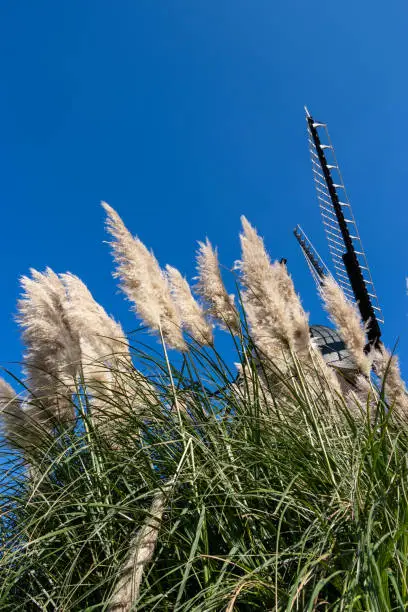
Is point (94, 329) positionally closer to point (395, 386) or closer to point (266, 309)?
point (266, 309)

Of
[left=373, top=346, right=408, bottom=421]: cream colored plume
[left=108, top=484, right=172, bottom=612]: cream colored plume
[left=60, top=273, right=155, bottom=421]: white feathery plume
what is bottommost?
[left=108, top=484, right=172, bottom=612]: cream colored plume

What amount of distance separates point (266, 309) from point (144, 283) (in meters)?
0.83

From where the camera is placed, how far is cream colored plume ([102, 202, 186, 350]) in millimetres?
3432

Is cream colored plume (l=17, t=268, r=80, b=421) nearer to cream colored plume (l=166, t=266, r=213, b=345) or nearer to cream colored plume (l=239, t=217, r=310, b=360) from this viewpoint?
cream colored plume (l=166, t=266, r=213, b=345)

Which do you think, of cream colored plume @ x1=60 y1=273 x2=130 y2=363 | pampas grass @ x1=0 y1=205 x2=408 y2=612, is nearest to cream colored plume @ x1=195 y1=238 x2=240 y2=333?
pampas grass @ x1=0 y1=205 x2=408 y2=612

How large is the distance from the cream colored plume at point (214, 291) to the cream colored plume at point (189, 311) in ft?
0.28

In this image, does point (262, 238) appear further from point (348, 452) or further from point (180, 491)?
point (180, 491)

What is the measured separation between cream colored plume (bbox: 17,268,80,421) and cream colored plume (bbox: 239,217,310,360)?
118 centimetres

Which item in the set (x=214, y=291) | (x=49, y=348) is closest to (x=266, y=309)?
(x=214, y=291)

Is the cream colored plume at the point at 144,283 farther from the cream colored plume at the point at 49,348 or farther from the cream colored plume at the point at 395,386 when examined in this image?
the cream colored plume at the point at 395,386

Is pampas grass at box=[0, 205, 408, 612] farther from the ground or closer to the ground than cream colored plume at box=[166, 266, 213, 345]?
closer to the ground

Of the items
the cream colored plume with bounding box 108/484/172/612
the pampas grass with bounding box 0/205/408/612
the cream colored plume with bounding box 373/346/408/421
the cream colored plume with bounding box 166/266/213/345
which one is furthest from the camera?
the cream colored plume with bounding box 373/346/408/421

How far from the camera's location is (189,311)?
364 cm

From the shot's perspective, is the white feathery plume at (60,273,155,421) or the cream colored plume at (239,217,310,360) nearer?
the white feathery plume at (60,273,155,421)
